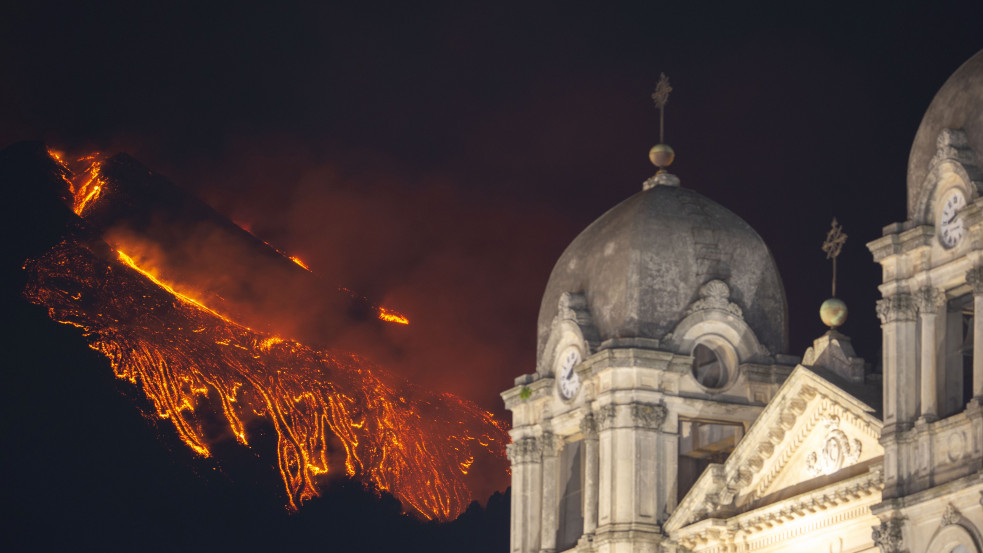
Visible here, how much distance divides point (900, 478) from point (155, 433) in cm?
5383

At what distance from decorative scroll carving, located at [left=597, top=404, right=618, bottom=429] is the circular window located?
91.7 inches

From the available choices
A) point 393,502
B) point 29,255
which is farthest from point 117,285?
point 393,502

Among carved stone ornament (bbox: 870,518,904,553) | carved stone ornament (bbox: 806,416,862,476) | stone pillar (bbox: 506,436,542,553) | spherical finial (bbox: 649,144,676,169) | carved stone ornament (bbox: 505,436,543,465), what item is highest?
spherical finial (bbox: 649,144,676,169)

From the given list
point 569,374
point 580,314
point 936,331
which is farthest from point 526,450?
point 936,331

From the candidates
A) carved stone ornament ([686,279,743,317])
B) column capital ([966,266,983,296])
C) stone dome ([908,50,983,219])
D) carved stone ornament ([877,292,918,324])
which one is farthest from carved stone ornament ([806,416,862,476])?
carved stone ornament ([686,279,743,317])

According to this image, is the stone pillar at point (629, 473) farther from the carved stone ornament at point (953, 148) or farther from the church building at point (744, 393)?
the carved stone ornament at point (953, 148)

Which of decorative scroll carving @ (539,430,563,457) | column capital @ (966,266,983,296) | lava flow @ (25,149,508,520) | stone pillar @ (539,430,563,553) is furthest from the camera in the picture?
lava flow @ (25,149,508,520)

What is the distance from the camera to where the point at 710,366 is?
177ft

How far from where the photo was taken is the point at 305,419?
90062mm

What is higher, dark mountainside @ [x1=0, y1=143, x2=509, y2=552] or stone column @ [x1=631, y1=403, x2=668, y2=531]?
dark mountainside @ [x1=0, y1=143, x2=509, y2=552]

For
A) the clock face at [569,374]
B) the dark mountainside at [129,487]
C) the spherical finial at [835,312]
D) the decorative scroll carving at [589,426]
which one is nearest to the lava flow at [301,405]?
the dark mountainside at [129,487]

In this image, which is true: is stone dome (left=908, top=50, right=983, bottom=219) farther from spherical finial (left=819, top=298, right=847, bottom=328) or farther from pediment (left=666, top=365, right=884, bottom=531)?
spherical finial (left=819, top=298, right=847, bottom=328)

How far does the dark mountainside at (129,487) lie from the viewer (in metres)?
90.3

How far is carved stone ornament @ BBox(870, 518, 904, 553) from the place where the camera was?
137 ft
